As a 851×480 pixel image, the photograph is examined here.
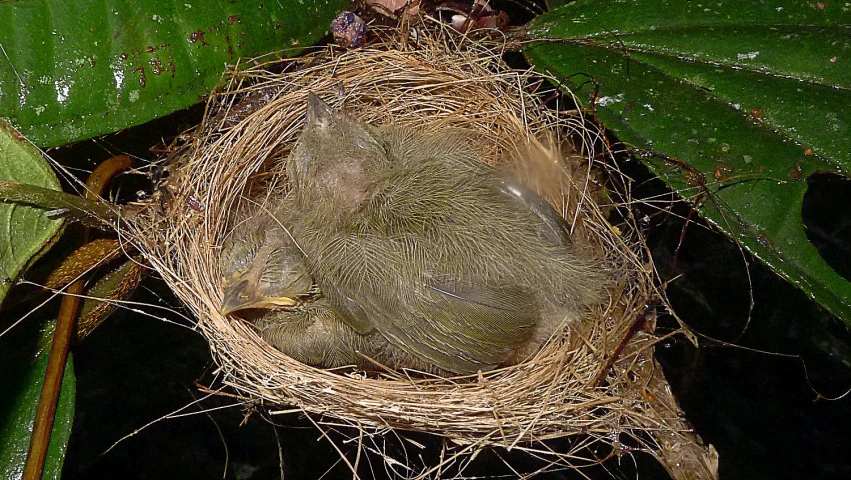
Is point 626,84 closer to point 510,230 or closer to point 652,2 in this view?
point 652,2

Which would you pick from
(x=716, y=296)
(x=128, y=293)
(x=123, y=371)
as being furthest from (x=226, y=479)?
(x=716, y=296)

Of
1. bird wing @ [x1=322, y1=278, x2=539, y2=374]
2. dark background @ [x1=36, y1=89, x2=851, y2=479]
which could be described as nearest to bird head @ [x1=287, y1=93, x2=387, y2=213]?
bird wing @ [x1=322, y1=278, x2=539, y2=374]

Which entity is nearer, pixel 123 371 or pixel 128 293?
pixel 128 293

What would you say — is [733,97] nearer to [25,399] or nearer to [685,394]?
[685,394]

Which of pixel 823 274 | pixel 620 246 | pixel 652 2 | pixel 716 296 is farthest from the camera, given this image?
pixel 716 296

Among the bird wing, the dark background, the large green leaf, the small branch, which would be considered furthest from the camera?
the dark background

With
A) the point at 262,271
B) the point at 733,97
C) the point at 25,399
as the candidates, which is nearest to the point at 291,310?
the point at 262,271

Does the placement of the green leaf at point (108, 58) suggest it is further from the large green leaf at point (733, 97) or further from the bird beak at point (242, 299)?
the large green leaf at point (733, 97)

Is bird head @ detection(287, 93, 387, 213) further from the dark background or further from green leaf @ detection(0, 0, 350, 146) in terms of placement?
the dark background
